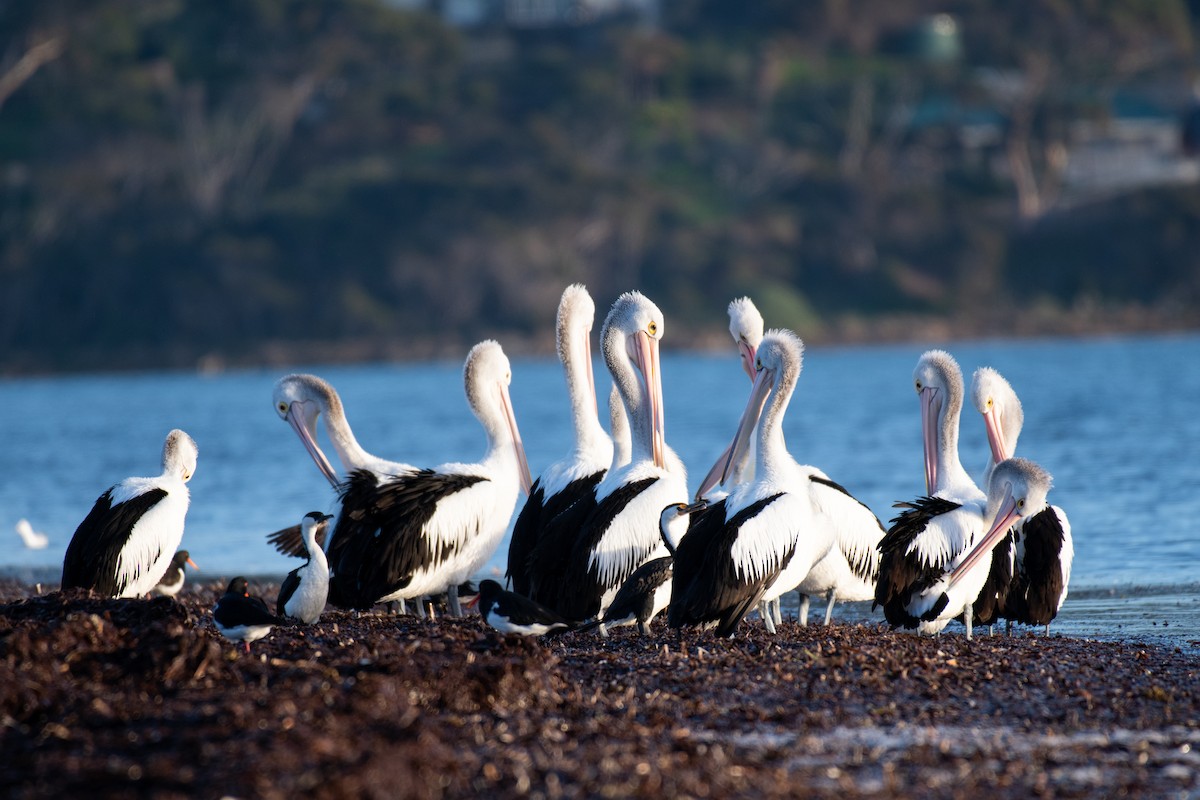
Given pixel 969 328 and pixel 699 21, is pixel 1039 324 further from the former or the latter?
pixel 699 21

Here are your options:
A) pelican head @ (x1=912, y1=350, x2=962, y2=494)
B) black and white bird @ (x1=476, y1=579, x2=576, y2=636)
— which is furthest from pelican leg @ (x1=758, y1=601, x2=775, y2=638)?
pelican head @ (x1=912, y1=350, x2=962, y2=494)

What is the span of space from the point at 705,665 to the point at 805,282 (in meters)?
49.8

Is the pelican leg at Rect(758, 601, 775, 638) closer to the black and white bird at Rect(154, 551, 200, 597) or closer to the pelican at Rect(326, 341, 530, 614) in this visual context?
the pelican at Rect(326, 341, 530, 614)

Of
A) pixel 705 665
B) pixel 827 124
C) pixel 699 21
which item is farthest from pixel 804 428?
pixel 699 21

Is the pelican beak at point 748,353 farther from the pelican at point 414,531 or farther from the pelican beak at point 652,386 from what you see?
the pelican at point 414,531

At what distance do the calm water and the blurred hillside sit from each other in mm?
7733

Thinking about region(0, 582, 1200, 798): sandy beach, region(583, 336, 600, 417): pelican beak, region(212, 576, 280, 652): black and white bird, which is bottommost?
region(0, 582, 1200, 798): sandy beach

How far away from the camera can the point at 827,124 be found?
201 feet

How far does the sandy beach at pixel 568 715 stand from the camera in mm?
5051

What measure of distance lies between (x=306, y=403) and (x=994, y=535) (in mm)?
4596

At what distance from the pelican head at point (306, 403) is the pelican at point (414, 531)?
1.57 meters

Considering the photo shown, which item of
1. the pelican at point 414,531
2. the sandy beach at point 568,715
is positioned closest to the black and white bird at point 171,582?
the pelican at point 414,531

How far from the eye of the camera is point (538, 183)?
53.2 m

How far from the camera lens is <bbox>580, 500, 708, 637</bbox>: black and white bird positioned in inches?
307
